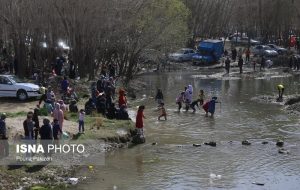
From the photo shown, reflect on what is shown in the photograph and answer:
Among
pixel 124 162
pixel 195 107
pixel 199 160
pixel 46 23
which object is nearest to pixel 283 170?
pixel 199 160

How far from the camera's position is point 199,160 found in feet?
65.0

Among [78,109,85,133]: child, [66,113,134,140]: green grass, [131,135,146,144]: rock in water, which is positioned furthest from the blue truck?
[78,109,85,133]: child

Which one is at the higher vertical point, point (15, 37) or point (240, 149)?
point (15, 37)

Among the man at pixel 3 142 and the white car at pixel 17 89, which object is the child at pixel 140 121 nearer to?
the man at pixel 3 142

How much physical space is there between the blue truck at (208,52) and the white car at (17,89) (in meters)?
32.5

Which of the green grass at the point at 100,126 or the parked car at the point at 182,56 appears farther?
the parked car at the point at 182,56

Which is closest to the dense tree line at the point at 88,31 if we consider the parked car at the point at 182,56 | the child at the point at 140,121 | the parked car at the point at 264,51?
the parked car at the point at 182,56

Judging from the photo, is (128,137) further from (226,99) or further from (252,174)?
(226,99)

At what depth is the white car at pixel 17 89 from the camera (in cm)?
2878

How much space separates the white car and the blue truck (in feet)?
107

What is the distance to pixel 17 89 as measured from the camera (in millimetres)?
28797

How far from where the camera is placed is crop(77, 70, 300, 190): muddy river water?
682 inches

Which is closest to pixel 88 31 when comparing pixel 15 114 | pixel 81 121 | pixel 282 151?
pixel 15 114

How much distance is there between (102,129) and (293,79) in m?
29.4
